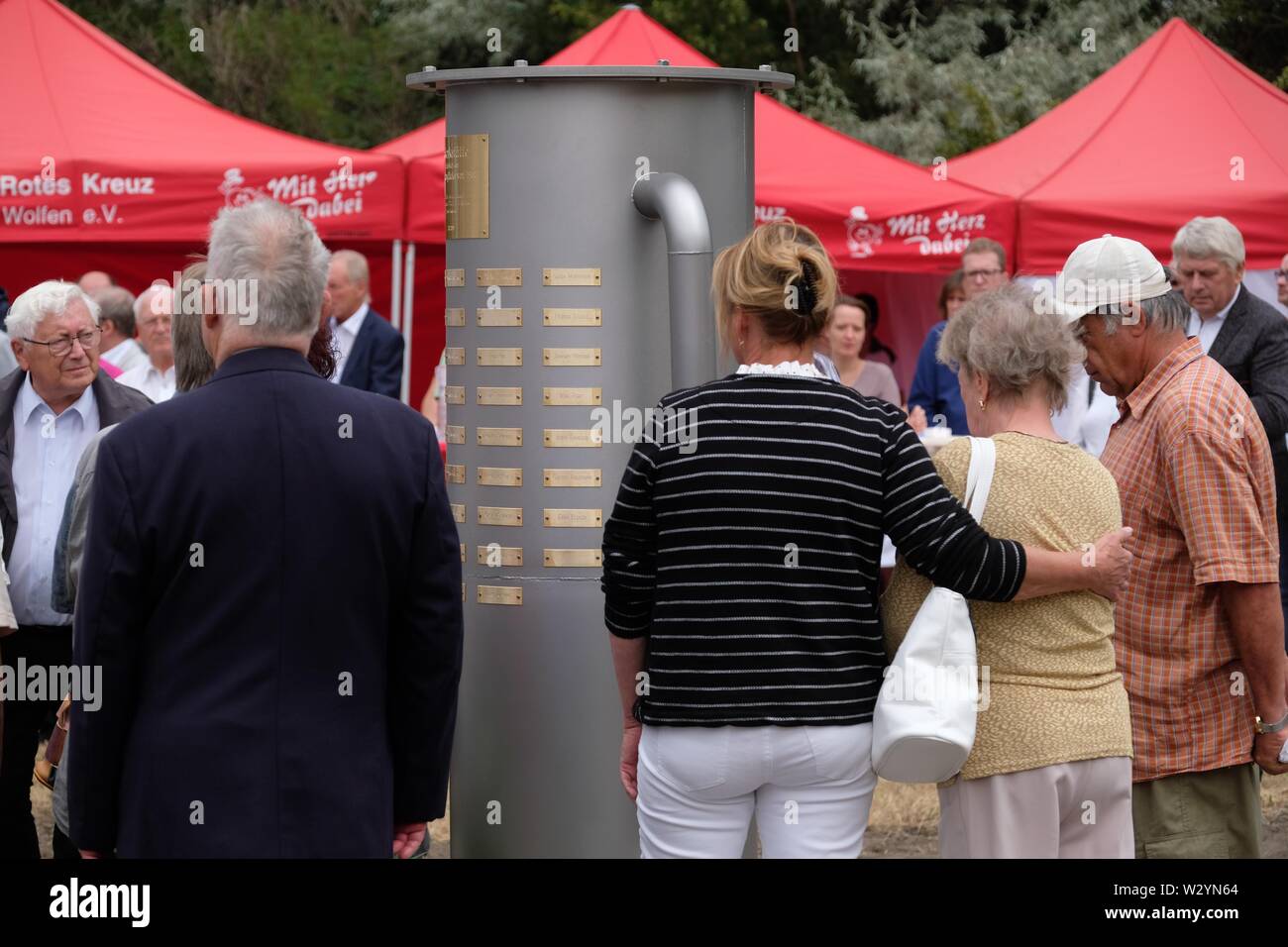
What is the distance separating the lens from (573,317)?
15.9 feet

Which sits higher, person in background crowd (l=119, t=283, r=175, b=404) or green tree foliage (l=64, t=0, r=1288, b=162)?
green tree foliage (l=64, t=0, r=1288, b=162)

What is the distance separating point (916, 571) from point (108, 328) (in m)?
5.17

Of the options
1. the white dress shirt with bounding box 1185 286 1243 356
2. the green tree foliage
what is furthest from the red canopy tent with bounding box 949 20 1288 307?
the green tree foliage

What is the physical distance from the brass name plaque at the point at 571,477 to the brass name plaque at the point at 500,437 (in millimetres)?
116

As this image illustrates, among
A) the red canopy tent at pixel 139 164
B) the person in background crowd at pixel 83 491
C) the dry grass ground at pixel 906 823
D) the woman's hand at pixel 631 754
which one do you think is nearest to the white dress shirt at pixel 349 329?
the red canopy tent at pixel 139 164

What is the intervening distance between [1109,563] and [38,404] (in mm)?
3391

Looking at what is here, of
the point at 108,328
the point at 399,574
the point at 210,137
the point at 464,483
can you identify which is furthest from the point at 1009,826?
A: the point at 210,137

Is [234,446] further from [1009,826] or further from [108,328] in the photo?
[108,328]

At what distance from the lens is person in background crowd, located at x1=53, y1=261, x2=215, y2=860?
13.2ft

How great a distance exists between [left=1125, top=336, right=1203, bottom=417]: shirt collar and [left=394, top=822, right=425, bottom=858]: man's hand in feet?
6.01

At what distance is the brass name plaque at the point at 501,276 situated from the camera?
16.0 feet

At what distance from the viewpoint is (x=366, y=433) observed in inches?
124

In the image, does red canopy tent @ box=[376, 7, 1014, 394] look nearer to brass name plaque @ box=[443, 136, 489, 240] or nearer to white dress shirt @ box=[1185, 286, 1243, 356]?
white dress shirt @ box=[1185, 286, 1243, 356]

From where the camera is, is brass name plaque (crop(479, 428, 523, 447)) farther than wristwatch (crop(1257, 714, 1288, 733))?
Yes
